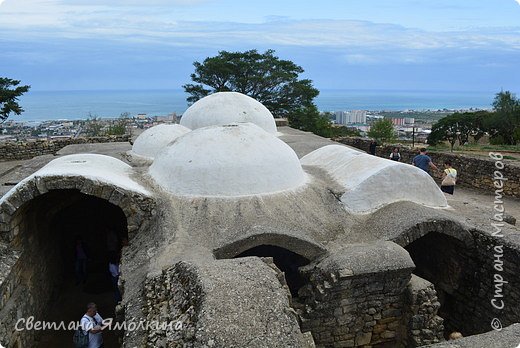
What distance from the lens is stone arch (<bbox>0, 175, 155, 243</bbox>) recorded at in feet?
21.1

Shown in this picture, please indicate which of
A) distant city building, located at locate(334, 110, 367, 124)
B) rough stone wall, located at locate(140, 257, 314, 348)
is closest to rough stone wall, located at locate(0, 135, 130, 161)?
rough stone wall, located at locate(140, 257, 314, 348)

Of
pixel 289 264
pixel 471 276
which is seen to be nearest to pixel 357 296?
pixel 471 276

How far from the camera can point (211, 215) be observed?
23.5 ft

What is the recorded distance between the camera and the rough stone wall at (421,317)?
629 centimetres

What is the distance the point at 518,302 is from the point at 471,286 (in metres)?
0.91

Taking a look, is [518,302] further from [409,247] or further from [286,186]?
[286,186]

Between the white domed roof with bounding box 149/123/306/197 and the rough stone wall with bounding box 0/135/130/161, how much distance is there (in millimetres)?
13061

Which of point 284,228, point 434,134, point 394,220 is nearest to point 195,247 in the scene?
point 284,228

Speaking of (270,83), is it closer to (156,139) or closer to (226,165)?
(156,139)

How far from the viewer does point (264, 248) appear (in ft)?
27.7

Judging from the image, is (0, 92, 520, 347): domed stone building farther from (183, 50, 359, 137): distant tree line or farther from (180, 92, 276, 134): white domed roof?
(183, 50, 359, 137): distant tree line

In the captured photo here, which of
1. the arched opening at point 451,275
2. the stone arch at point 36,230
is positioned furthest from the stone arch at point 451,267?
the stone arch at point 36,230

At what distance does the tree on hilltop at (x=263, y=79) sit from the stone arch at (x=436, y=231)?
22697 mm

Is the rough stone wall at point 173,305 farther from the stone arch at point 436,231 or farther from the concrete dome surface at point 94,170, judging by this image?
the stone arch at point 436,231
